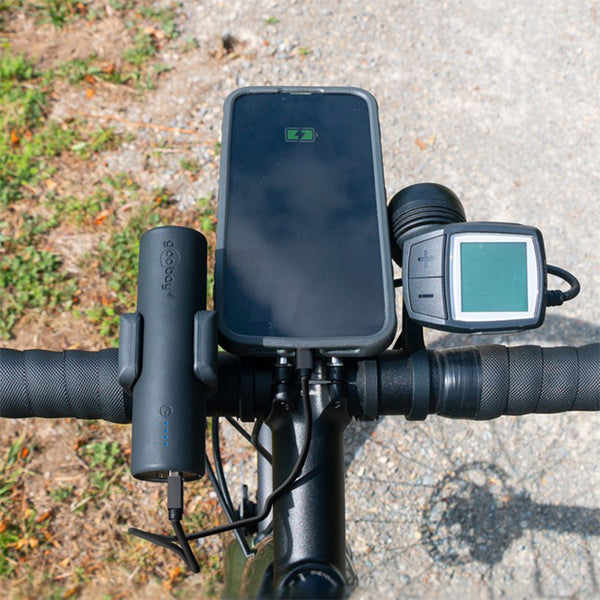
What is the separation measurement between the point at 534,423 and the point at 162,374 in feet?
6.92

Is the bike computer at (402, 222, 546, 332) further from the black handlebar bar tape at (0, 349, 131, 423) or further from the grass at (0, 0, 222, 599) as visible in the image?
the grass at (0, 0, 222, 599)

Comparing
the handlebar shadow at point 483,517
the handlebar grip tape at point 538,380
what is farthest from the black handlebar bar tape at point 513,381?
the handlebar shadow at point 483,517

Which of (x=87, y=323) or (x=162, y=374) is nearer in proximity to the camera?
(x=162, y=374)

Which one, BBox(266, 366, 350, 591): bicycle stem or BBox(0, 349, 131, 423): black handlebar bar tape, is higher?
BBox(0, 349, 131, 423): black handlebar bar tape

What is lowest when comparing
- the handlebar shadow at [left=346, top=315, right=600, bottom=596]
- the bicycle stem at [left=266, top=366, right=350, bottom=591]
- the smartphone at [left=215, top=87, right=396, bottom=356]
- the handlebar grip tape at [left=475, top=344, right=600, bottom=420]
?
the handlebar shadow at [left=346, top=315, right=600, bottom=596]

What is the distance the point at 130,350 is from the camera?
1.17m

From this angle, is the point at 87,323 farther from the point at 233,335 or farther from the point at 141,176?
the point at 233,335

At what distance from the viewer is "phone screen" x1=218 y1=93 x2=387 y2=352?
135cm

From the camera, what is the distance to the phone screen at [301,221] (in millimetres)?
1346

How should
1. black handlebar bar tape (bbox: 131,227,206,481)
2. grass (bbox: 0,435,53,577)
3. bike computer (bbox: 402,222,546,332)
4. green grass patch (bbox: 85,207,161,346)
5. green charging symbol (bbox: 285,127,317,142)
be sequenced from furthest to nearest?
green grass patch (bbox: 85,207,161,346)
grass (bbox: 0,435,53,577)
green charging symbol (bbox: 285,127,317,142)
bike computer (bbox: 402,222,546,332)
black handlebar bar tape (bbox: 131,227,206,481)

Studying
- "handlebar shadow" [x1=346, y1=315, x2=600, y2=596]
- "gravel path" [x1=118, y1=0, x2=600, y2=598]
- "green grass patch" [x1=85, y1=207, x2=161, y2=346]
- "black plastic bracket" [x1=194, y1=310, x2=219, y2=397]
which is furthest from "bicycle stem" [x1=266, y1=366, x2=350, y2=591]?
"green grass patch" [x1=85, y1=207, x2=161, y2=346]

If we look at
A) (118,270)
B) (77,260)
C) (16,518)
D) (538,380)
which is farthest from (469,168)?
(16,518)

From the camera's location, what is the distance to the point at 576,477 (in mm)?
2756

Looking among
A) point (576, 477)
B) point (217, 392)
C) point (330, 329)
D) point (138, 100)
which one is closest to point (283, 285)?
point (330, 329)
